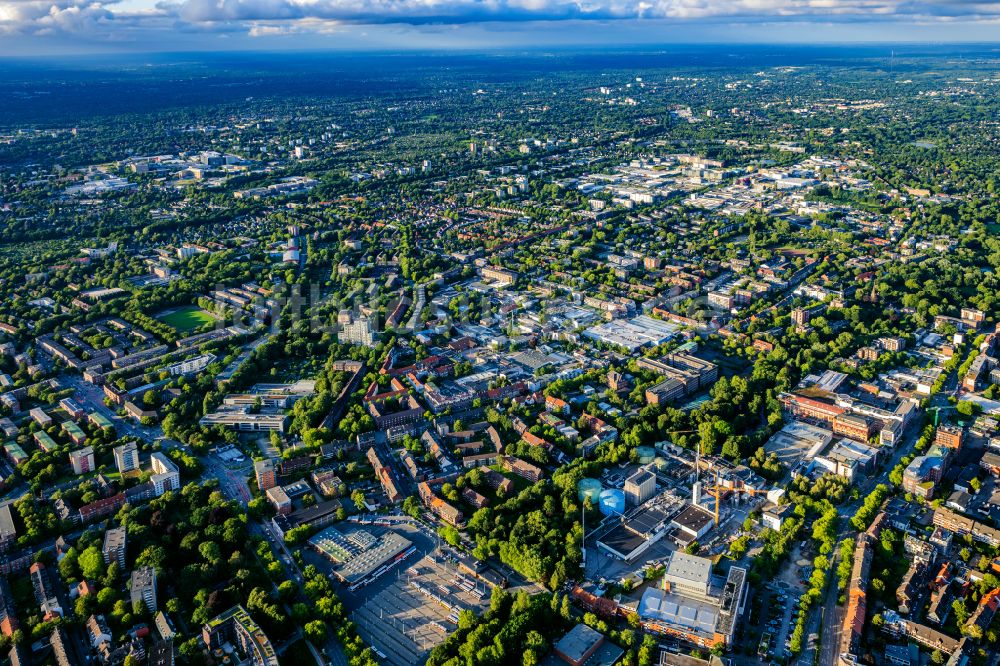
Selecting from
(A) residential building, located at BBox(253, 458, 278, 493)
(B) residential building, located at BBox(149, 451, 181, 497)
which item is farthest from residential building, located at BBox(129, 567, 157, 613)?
(A) residential building, located at BBox(253, 458, 278, 493)

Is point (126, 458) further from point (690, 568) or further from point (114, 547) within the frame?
point (690, 568)

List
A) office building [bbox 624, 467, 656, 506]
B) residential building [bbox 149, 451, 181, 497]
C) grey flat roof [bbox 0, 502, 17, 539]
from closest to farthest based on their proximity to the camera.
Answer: grey flat roof [bbox 0, 502, 17, 539]
office building [bbox 624, 467, 656, 506]
residential building [bbox 149, 451, 181, 497]

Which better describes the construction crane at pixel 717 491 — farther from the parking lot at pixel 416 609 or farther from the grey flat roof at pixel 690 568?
the parking lot at pixel 416 609

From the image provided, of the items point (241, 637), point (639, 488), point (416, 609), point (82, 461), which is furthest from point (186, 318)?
point (639, 488)

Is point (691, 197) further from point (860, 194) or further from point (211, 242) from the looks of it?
point (211, 242)

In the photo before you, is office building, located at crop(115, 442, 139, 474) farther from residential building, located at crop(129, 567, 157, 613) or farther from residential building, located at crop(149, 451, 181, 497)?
residential building, located at crop(129, 567, 157, 613)

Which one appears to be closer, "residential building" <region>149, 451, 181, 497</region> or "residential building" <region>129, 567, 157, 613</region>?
"residential building" <region>129, 567, 157, 613</region>

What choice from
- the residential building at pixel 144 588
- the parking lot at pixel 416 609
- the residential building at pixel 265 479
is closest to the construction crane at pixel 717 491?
the parking lot at pixel 416 609
